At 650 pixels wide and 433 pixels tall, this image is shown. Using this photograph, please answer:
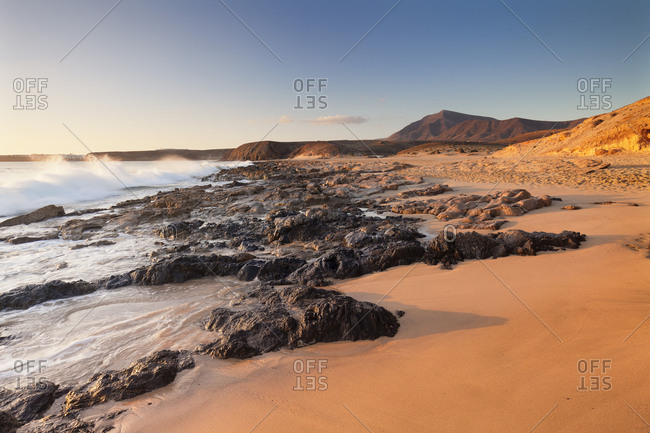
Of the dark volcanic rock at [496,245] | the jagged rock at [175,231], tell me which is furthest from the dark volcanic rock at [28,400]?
the jagged rock at [175,231]

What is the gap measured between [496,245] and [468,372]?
3420 mm

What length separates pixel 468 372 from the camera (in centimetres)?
294

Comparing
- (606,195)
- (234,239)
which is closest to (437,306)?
(234,239)

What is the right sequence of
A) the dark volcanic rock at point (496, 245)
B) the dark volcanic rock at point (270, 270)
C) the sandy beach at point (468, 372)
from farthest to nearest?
1. the dark volcanic rock at point (270, 270)
2. the dark volcanic rock at point (496, 245)
3. the sandy beach at point (468, 372)

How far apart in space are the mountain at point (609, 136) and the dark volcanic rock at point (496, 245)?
1535 centimetres

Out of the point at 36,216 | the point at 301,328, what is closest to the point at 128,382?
the point at 301,328

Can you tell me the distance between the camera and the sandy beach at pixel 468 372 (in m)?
2.45

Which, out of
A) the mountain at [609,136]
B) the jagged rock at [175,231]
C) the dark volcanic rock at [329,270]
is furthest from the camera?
the mountain at [609,136]

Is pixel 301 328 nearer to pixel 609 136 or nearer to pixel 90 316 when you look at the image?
pixel 90 316

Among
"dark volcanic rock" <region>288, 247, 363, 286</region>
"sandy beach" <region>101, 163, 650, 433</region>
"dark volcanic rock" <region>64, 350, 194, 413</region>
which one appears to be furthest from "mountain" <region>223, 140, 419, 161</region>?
"dark volcanic rock" <region>64, 350, 194, 413</region>

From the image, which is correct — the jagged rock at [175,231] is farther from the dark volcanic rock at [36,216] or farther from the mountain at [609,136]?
the mountain at [609,136]

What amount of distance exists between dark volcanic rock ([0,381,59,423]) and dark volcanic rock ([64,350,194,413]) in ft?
0.61

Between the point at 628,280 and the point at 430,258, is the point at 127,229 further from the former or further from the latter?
the point at 628,280

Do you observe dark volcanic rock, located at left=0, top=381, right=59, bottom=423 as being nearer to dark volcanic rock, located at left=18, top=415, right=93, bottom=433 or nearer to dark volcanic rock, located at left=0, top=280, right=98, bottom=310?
dark volcanic rock, located at left=18, top=415, right=93, bottom=433
